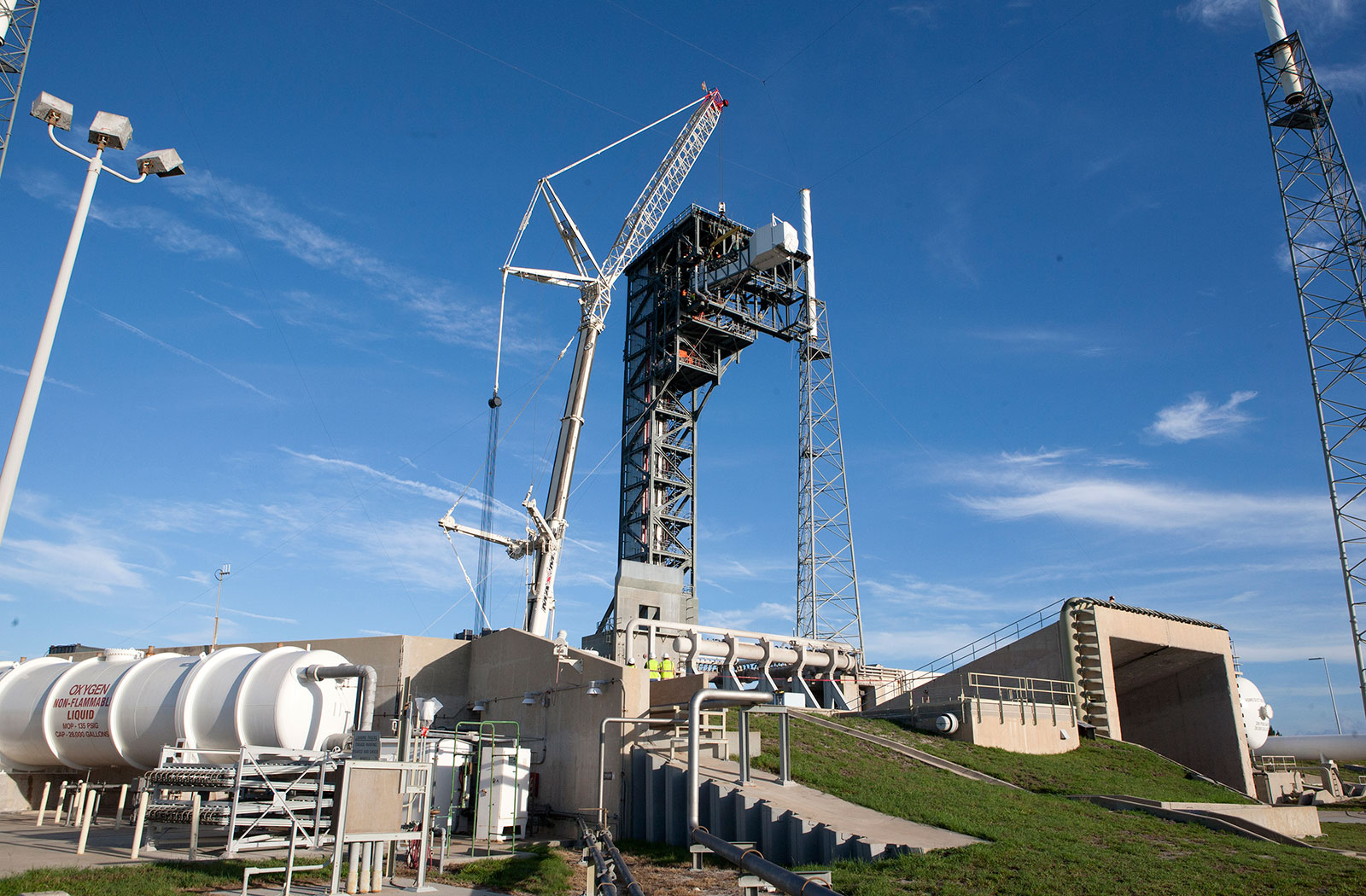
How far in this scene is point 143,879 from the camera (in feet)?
46.2

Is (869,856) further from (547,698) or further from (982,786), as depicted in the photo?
(547,698)

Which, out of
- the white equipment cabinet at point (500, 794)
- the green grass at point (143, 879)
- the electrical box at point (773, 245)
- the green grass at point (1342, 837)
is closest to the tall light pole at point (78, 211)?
the green grass at point (143, 879)

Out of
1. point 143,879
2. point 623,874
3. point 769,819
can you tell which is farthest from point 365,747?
point 769,819

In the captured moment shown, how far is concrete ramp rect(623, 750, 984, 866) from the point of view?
15.6 metres

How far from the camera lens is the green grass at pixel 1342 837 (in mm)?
21906

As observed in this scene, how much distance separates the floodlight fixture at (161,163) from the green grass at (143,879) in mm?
12371

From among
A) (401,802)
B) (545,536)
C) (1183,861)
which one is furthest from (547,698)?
(545,536)

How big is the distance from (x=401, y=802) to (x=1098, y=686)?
31.3 metres

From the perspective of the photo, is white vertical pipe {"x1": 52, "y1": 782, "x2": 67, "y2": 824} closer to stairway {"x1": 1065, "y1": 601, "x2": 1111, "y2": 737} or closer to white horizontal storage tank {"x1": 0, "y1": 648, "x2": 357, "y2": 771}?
white horizontal storage tank {"x1": 0, "y1": 648, "x2": 357, "y2": 771}

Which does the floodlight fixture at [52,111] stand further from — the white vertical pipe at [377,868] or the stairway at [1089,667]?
the stairway at [1089,667]

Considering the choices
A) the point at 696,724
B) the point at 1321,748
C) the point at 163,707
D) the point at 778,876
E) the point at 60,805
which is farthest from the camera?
the point at 1321,748

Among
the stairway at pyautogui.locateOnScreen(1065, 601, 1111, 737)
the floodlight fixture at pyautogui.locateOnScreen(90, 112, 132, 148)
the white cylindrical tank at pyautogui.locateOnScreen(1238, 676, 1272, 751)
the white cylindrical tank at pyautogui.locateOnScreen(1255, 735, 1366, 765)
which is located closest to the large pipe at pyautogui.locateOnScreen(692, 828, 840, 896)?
the floodlight fixture at pyautogui.locateOnScreen(90, 112, 132, 148)

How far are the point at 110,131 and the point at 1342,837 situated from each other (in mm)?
34894

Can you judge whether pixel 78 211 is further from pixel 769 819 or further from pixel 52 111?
pixel 769 819
